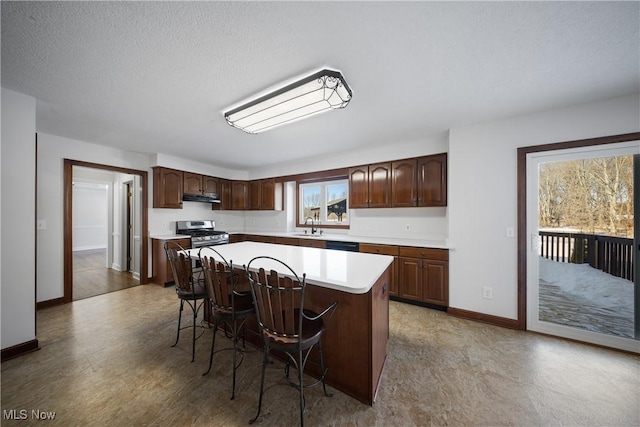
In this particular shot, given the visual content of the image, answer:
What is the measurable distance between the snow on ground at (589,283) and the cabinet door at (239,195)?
5473mm

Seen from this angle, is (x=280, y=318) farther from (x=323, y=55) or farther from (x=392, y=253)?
(x=392, y=253)

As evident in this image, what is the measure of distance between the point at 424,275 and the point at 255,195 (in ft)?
13.6

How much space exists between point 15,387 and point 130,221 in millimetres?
3936

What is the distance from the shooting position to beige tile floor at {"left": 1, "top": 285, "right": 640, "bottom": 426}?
148cm

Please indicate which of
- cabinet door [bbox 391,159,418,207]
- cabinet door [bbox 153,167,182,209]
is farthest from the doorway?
cabinet door [bbox 153,167,182,209]

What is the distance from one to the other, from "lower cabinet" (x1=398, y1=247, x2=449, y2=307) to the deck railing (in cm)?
104

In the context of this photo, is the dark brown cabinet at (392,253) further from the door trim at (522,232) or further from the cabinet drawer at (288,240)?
the cabinet drawer at (288,240)

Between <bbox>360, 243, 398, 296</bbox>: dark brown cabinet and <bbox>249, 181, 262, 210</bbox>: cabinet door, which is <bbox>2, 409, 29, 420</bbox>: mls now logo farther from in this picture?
<bbox>249, 181, 262, 210</bbox>: cabinet door

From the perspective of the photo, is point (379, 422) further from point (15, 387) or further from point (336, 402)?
point (15, 387)

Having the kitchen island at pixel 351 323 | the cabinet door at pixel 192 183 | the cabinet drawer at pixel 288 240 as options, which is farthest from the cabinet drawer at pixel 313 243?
the cabinet door at pixel 192 183

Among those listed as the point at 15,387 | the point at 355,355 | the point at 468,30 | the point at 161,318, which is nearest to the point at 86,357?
the point at 15,387

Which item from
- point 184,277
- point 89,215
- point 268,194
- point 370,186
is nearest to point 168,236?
point 268,194

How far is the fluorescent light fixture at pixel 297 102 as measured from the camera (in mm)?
1844

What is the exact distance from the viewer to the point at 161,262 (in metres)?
4.13
